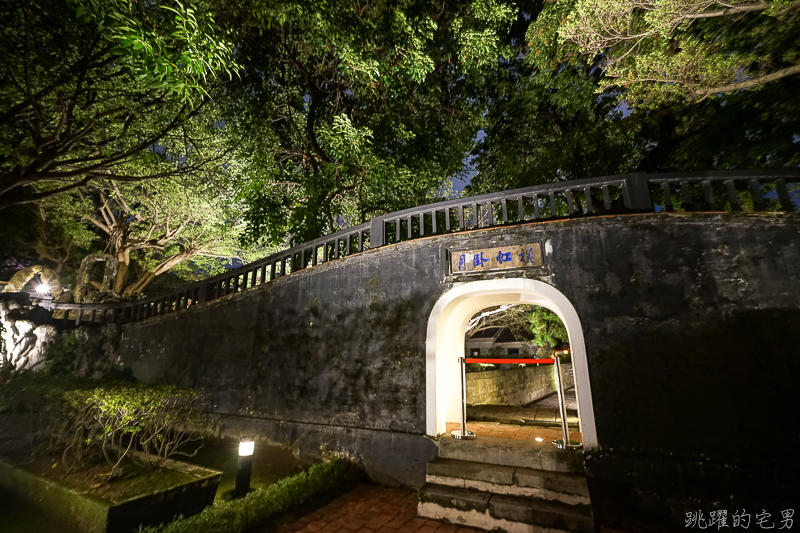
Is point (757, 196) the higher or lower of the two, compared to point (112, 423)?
higher

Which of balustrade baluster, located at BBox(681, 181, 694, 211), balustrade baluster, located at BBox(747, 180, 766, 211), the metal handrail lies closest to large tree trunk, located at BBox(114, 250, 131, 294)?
the metal handrail

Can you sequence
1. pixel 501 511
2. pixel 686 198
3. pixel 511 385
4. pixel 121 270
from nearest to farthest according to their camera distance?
pixel 501 511 → pixel 686 198 → pixel 511 385 → pixel 121 270

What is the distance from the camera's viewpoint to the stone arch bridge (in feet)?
14.1

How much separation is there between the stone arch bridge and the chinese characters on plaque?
3cm

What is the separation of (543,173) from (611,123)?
7.11ft

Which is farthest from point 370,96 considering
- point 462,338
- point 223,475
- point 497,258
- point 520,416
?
point 223,475

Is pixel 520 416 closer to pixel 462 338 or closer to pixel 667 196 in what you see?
pixel 462 338

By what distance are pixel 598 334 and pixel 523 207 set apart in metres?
2.88

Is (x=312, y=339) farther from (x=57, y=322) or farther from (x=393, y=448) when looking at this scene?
(x=57, y=322)

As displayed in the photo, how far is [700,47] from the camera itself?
5.85 metres

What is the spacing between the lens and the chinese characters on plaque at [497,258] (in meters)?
5.68

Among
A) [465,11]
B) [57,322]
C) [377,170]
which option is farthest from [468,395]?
[57,322]

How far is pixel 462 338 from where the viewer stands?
7598 millimetres

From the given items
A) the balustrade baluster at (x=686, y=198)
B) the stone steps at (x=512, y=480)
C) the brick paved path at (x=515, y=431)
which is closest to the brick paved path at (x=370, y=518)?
the stone steps at (x=512, y=480)
